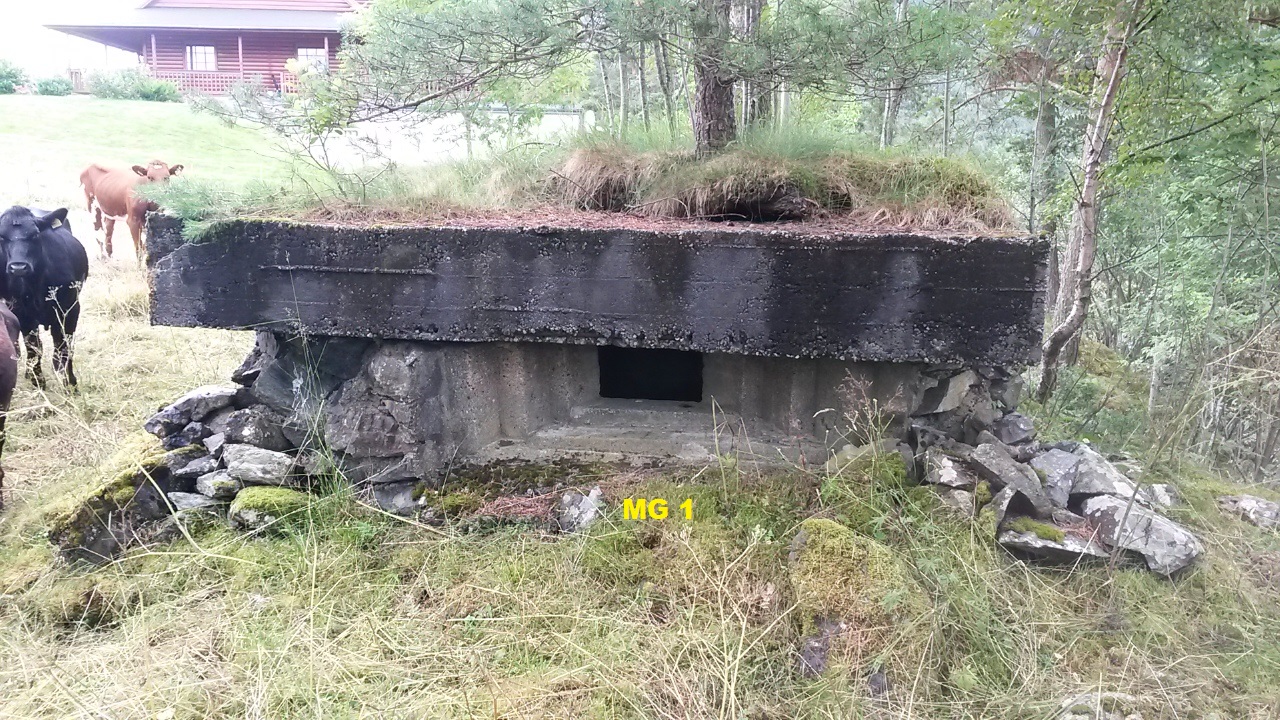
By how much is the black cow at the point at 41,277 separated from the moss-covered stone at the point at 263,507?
309 centimetres

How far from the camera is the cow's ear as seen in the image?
5164mm

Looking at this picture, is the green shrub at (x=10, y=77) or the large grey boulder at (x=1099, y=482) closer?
the large grey boulder at (x=1099, y=482)

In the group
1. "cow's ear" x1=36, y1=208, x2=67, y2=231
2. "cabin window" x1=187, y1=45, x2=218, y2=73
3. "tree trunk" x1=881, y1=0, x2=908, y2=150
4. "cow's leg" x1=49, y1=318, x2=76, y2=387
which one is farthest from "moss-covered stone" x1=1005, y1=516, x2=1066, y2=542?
"cabin window" x1=187, y1=45, x2=218, y2=73

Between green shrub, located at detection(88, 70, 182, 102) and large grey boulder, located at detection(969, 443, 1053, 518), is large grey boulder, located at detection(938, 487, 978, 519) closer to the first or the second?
large grey boulder, located at detection(969, 443, 1053, 518)

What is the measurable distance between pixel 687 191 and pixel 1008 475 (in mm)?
1805

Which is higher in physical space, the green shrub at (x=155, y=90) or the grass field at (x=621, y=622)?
the green shrub at (x=155, y=90)

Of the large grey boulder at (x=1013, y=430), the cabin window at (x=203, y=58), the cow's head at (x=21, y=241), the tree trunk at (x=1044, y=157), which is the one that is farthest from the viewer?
the cabin window at (x=203, y=58)

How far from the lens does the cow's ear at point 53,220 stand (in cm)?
516

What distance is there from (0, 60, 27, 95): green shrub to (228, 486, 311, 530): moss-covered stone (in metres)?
16.5

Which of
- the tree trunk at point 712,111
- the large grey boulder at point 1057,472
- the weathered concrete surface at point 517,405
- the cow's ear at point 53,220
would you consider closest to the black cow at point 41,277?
the cow's ear at point 53,220

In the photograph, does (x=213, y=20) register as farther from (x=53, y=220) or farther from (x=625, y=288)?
(x=625, y=288)

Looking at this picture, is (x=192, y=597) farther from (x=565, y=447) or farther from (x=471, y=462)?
(x=565, y=447)

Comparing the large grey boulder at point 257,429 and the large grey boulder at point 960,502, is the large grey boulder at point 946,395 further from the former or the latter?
the large grey boulder at point 257,429

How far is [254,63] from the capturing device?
14.1m
